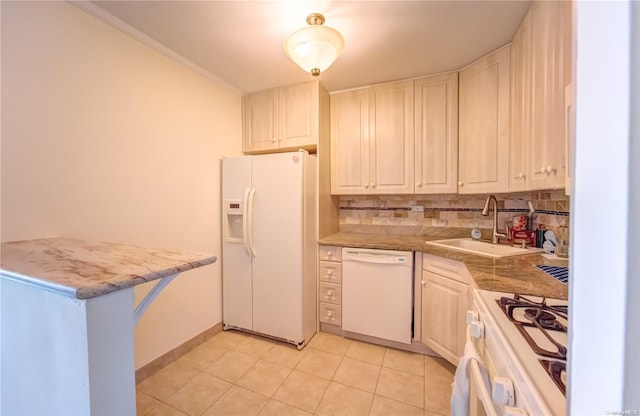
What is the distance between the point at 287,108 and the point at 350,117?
636mm

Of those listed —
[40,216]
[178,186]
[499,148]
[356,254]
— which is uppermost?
[499,148]

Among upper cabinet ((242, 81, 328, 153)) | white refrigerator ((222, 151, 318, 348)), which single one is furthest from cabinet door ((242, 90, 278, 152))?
white refrigerator ((222, 151, 318, 348))

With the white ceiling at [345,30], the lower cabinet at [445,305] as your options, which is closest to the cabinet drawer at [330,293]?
the lower cabinet at [445,305]

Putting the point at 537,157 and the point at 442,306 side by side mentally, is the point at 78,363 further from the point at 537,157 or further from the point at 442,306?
the point at 537,157

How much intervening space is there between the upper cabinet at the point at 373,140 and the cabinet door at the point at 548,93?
962 millimetres

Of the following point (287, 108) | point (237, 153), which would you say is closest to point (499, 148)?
point (287, 108)

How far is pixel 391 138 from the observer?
2395 mm

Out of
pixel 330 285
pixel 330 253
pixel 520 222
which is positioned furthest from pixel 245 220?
pixel 520 222

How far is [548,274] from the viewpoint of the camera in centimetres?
122

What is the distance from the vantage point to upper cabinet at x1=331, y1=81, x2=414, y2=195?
2.35 metres

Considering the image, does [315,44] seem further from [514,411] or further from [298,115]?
[514,411]

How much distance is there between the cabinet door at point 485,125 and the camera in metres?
1.86

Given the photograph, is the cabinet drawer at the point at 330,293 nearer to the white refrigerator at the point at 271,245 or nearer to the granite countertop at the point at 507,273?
the white refrigerator at the point at 271,245

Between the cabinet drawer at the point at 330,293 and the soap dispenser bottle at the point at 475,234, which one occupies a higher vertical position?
the soap dispenser bottle at the point at 475,234
